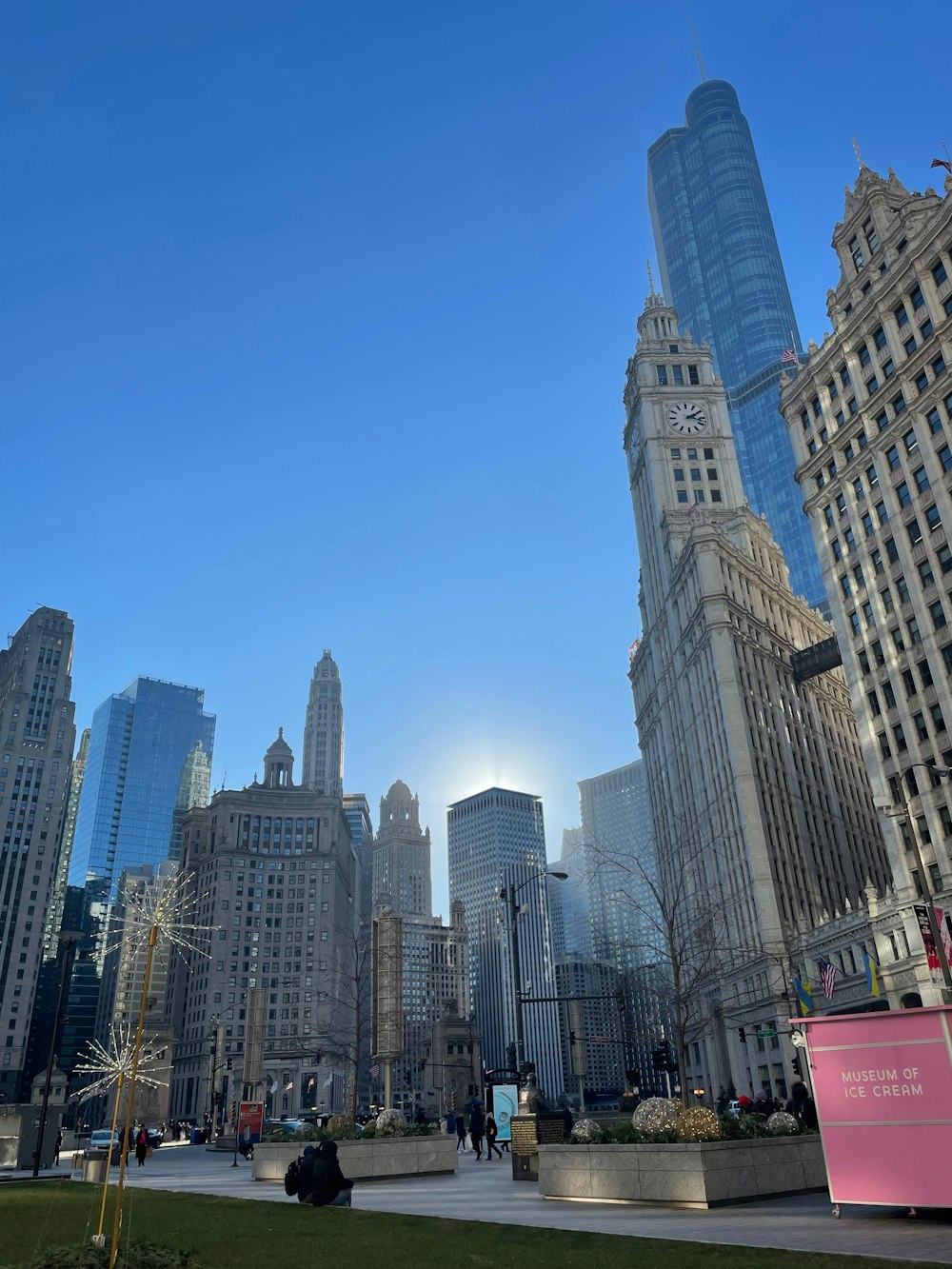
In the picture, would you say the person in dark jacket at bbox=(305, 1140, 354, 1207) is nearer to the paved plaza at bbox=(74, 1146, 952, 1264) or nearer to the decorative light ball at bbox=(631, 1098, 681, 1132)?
the paved plaza at bbox=(74, 1146, 952, 1264)

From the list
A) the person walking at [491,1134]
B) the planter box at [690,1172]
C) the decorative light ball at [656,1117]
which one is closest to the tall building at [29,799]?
the person walking at [491,1134]

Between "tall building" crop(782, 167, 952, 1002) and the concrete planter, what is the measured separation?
30333mm

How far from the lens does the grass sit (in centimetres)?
1069

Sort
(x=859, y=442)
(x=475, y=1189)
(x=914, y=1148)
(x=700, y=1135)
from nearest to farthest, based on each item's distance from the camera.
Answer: (x=914, y=1148) → (x=700, y=1135) → (x=475, y=1189) → (x=859, y=442)

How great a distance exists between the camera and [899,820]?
51.9m

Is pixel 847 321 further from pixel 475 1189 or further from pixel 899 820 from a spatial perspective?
pixel 475 1189

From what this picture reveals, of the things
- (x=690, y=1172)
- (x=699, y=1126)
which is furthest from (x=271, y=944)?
(x=690, y=1172)

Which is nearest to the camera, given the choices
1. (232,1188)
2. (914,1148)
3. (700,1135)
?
(914,1148)

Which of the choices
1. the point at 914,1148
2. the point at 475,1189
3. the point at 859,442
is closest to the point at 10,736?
the point at 859,442

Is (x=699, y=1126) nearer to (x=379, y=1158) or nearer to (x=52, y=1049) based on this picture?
(x=379, y=1158)

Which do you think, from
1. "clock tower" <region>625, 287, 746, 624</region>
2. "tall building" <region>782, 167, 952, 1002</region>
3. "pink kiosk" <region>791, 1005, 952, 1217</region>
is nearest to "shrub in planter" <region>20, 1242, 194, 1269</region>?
"pink kiosk" <region>791, 1005, 952, 1217</region>

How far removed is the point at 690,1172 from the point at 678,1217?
62.9 inches

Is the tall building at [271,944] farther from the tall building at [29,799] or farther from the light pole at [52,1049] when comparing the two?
the light pole at [52,1049]

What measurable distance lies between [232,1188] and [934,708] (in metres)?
41.9
